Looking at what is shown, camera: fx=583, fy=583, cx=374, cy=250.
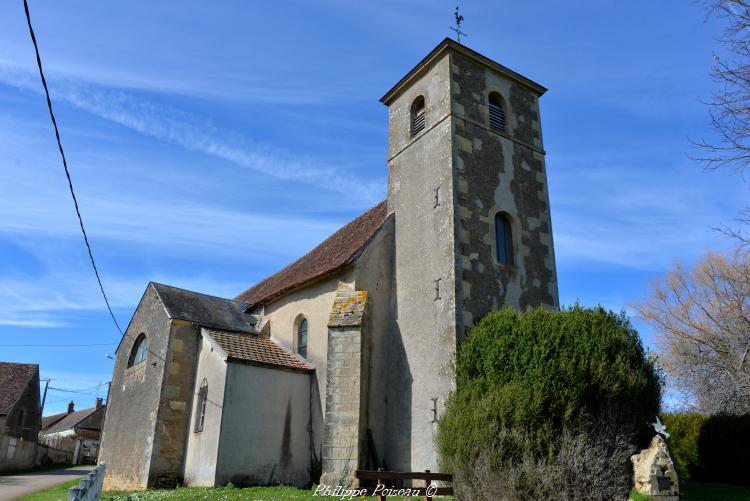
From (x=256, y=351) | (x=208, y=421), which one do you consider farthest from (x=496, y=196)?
(x=208, y=421)

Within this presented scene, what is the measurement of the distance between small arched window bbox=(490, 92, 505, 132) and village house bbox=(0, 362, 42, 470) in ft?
99.7

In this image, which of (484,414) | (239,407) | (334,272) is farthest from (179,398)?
(484,414)

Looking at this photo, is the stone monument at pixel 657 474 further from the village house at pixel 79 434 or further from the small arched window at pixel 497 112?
the village house at pixel 79 434

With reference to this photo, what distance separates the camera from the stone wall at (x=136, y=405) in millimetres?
16766

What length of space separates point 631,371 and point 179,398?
486 inches

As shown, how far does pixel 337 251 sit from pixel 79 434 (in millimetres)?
41720

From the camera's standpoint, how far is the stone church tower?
43.8 ft

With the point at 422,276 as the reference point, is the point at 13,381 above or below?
below

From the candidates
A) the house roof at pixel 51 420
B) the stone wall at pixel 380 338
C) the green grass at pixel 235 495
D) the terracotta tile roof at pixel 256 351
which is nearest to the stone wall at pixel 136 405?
the terracotta tile roof at pixel 256 351

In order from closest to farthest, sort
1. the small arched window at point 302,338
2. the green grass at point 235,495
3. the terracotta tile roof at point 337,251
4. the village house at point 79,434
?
the green grass at point 235,495 → the terracotta tile roof at point 337,251 → the small arched window at point 302,338 → the village house at point 79,434

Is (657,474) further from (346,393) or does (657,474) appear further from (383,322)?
(383,322)

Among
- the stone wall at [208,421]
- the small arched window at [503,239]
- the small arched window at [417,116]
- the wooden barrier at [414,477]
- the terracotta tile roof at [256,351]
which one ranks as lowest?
the wooden barrier at [414,477]

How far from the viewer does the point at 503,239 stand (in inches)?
603

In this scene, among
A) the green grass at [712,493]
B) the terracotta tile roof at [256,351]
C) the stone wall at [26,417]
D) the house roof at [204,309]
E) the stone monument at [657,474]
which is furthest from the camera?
the stone wall at [26,417]
